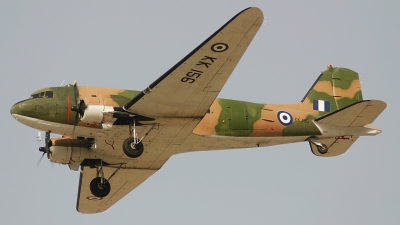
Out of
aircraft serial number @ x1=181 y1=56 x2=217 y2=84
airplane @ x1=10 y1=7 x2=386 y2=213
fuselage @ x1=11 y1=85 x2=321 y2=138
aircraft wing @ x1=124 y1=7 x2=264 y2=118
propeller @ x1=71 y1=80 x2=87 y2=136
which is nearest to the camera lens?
aircraft wing @ x1=124 y1=7 x2=264 y2=118

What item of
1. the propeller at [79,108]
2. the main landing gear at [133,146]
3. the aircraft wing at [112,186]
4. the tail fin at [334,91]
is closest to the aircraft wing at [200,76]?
the main landing gear at [133,146]

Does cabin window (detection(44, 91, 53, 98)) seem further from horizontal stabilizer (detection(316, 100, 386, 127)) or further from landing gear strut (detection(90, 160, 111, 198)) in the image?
horizontal stabilizer (detection(316, 100, 386, 127))

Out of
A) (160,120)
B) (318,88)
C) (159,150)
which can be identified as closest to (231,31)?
(160,120)

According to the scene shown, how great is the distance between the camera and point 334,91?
3388 cm

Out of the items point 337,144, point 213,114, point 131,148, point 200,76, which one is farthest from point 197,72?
point 337,144

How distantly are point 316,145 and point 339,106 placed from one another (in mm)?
2702

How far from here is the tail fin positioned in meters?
33.1

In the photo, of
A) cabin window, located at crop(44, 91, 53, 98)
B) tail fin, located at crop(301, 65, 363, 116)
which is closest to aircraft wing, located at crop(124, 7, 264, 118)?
cabin window, located at crop(44, 91, 53, 98)

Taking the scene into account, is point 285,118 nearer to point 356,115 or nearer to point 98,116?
point 356,115

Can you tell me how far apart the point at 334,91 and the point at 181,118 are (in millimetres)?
Result: 8753

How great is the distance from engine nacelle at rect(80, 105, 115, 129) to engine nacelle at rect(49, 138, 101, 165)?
2691 mm

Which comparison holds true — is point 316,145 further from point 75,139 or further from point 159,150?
point 75,139

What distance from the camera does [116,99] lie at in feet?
Answer: 91.9

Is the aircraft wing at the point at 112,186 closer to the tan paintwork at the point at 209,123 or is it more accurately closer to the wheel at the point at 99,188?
the wheel at the point at 99,188
